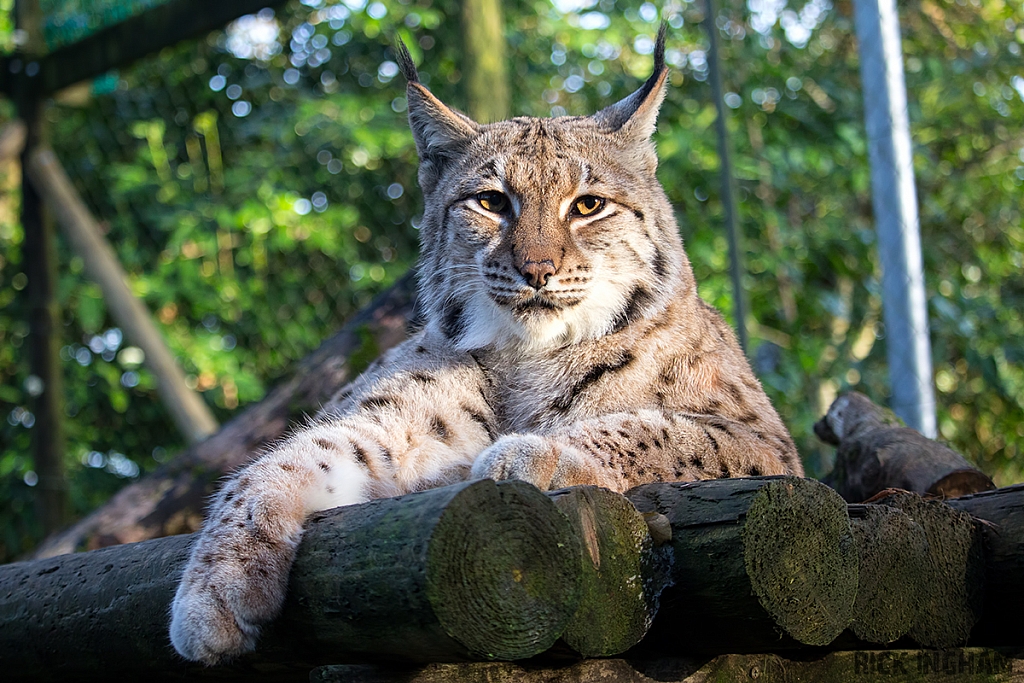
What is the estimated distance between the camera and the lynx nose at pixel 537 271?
257cm

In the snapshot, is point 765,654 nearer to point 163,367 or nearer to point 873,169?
point 873,169

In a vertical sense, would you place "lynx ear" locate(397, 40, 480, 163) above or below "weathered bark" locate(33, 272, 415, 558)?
above

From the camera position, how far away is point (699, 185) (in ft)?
20.7

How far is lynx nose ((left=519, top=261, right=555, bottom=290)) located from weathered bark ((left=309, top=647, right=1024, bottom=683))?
42.3 inches

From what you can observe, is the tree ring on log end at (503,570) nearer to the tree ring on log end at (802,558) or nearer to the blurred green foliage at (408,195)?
the tree ring on log end at (802,558)

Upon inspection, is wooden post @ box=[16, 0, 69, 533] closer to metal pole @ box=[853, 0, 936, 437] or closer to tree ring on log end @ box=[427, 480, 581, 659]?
metal pole @ box=[853, 0, 936, 437]

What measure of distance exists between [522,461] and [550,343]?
0.70m

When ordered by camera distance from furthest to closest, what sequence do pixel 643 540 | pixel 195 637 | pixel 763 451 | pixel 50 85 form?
pixel 50 85 → pixel 763 451 → pixel 195 637 → pixel 643 540

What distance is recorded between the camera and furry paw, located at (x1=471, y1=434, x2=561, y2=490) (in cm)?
207

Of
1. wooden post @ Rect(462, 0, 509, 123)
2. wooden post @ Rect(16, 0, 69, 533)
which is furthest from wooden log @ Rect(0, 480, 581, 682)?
wooden post @ Rect(16, 0, 69, 533)

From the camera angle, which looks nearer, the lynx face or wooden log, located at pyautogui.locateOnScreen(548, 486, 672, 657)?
wooden log, located at pyautogui.locateOnScreen(548, 486, 672, 657)

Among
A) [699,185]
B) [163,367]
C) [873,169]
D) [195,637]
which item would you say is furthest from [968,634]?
[699,185]

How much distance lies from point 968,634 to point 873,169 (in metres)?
2.37

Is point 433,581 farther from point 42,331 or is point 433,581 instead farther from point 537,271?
point 42,331
